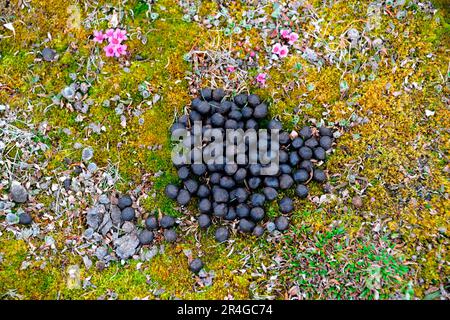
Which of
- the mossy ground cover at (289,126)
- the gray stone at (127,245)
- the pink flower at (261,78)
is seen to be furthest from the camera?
the pink flower at (261,78)

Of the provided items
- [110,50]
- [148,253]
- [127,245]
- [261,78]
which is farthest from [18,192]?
[261,78]

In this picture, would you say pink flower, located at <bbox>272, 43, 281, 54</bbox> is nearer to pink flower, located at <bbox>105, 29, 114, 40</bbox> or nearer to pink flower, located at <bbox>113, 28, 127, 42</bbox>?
pink flower, located at <bbox>113, 28, 127, 42</bbox>

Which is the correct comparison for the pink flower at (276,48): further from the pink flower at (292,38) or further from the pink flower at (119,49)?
the pink flower at (119,49)

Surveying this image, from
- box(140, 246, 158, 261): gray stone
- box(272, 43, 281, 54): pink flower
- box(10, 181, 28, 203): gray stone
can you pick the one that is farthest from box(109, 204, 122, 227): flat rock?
box(272, 43, 281, 54): pink flower

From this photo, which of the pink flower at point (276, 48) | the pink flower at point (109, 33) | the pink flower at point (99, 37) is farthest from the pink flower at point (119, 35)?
the pink flower at point (276, 48)

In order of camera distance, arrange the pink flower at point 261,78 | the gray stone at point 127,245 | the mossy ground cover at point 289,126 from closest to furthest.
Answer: the mossy ground cover at point 289,126, the gray stone at point 127,245, the pink flower at point 261,78

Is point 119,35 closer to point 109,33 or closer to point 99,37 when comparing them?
point 109,33

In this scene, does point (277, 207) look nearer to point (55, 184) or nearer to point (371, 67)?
point (371, 67)
